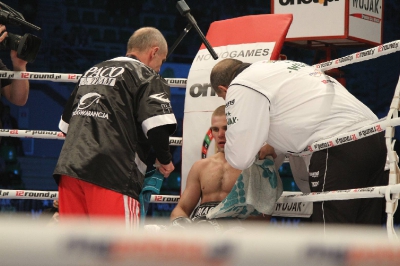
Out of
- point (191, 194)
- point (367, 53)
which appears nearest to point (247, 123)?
point (367, 53)

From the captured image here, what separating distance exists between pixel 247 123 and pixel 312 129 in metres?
0.24

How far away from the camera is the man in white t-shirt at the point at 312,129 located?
2.11 meters

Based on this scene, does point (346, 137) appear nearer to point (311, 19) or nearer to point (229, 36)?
point (229, 36)

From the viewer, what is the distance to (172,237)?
0.58 metres

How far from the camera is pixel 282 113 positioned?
2.22 m

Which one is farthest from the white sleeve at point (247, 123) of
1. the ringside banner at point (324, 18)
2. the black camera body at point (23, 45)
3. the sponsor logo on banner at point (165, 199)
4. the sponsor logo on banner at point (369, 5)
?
the sponsor logo on banner at point (369, 5)

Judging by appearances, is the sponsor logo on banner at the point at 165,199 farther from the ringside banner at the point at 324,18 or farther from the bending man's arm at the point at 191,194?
the ringside banner at the point at 324,18

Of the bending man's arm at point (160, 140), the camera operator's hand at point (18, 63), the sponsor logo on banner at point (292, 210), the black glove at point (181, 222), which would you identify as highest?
the camera operator's hand at point (18, 63)

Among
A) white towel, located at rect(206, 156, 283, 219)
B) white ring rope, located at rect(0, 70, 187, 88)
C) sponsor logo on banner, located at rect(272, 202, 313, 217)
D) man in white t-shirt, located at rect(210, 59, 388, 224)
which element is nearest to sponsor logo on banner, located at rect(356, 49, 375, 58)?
man in white t-shirt, located at rect(210, 59, 388, 224)

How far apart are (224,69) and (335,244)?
6.74 ft

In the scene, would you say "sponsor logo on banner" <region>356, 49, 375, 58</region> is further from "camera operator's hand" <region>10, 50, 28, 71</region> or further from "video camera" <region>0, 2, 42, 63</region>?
"camera operator's hand" <region>10, 50, 28, 71</region>

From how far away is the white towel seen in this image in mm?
2367

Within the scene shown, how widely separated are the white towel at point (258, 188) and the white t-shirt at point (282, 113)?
0.15 metres

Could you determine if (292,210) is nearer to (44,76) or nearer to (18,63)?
(44,76)
